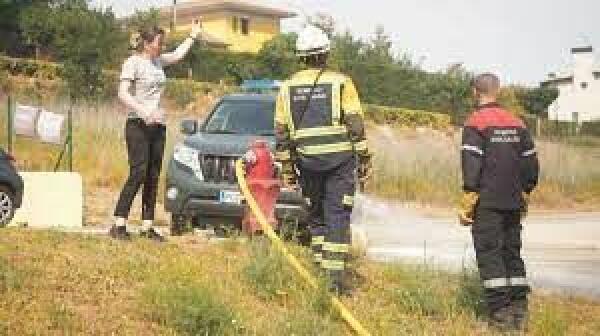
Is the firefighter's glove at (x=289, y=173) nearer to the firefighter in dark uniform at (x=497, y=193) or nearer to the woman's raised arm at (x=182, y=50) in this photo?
the firefighter in dark uniform at (x=497, y=193)

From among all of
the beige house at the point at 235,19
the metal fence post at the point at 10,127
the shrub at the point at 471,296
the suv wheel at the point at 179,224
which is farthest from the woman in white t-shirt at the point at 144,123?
the beige house at the point at 235,19

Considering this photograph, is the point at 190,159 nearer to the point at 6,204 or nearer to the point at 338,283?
the point at 6,204

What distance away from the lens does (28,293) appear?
19.1ft

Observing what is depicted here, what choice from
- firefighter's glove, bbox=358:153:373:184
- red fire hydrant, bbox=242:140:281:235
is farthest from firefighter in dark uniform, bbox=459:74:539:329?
red fire hydrant, bbox=242:140:281:235

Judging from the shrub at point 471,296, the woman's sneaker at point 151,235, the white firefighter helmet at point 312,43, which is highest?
the white firefighter helmet at point 312,43

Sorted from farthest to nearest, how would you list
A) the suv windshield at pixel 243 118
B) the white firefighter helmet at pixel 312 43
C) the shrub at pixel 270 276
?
the suv windshield at pixel 243 118, the white firefighter helmet at pixel 312 43, the shrub at pixel 270 276

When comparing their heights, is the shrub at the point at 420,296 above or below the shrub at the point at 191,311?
below

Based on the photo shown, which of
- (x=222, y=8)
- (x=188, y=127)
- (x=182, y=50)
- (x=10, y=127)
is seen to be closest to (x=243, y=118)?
(x=188, y=127)

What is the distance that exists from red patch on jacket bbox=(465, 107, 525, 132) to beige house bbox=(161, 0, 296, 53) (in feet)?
204

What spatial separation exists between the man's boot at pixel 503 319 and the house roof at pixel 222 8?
6424 centimetres

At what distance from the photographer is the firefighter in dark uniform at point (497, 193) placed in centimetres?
684

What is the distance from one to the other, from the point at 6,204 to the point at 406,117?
32.7 meters

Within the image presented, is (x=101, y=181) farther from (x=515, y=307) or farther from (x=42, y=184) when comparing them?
(x=515, y=307)

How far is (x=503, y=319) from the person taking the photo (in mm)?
6934
